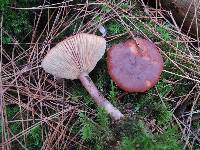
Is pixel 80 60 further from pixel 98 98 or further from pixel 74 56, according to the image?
pixel 98 98

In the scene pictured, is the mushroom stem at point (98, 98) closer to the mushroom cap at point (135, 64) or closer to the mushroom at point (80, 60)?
the mushroom at point (80, 60)

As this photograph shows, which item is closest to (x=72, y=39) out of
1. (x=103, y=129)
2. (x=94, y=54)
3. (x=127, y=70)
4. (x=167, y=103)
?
(x=94, y=54)

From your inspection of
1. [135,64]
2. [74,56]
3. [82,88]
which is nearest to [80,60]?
[74,56]

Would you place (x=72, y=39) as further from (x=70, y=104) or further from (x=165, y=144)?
(x=165, y=144)

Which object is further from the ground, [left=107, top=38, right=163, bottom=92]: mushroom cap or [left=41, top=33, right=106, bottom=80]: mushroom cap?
[left=41, top=33, right=106, bottom=80]: mushroom cap

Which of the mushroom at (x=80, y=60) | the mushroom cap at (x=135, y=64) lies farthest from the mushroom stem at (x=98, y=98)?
the mushroom cap at (x=135, y=64)

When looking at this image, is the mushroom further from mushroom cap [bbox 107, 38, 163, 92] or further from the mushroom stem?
mushroom cap [bbox 107, 38, 163, 92]

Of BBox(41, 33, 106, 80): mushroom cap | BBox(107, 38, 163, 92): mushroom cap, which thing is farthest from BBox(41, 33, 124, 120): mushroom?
BBox(107, 38, 163, 92): mushroom cap
